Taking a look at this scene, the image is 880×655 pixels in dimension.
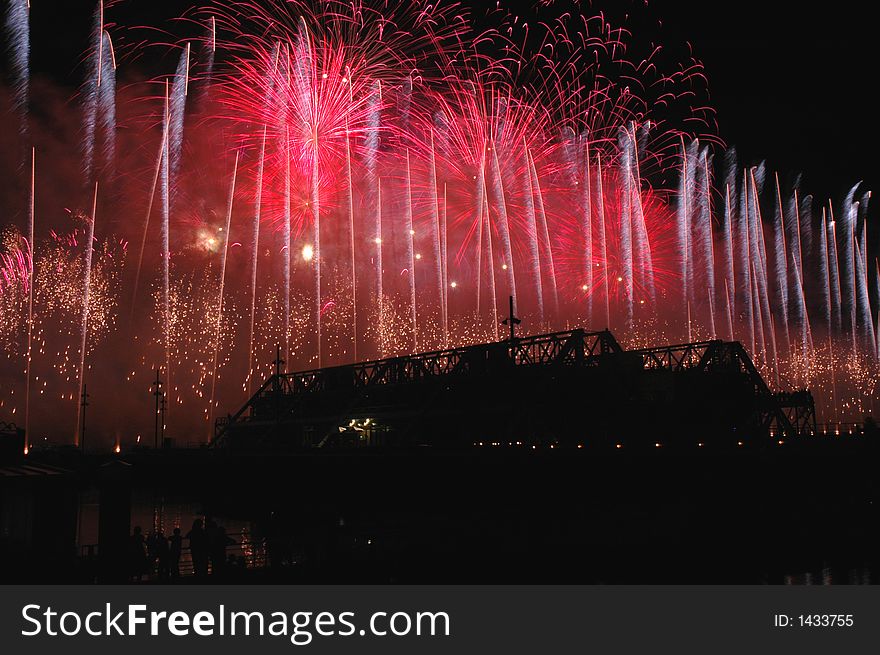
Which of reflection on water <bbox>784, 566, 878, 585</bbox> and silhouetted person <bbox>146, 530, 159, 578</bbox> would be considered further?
reflection on water <bbox>784, 566, 878, 585</bbox>

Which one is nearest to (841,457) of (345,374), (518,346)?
(518,346)

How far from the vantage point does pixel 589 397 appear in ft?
116

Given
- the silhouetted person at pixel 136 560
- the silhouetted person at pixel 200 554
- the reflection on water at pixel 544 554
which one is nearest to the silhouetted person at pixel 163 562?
the silhouetted person at pixel 136 560

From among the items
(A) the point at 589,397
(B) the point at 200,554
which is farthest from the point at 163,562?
(A) the point at 589,397

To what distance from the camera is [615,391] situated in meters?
35.2

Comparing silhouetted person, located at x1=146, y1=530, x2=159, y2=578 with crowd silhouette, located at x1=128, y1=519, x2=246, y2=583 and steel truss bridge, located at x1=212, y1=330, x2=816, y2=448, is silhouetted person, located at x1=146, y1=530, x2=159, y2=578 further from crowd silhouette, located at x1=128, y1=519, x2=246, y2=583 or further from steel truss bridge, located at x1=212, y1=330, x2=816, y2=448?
steel truss bridge, located at x1=212, y1=330, x2=816, y2=448

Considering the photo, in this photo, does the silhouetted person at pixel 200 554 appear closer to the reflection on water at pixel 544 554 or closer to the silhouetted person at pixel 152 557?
the reflection on water at pixel 544 554

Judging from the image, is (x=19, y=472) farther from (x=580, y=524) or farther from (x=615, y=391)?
(x=615, y=391)

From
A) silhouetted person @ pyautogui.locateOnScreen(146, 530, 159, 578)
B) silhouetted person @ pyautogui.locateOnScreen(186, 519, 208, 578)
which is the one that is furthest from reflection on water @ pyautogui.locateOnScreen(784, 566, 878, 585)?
silhouetted person @ pyautogui.locateOnScreen(146, 530, 159, 578)

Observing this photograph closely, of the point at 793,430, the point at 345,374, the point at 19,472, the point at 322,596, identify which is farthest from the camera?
the point at 345,374

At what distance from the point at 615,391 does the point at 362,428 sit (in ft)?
57.8

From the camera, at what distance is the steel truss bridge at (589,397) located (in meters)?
35.2

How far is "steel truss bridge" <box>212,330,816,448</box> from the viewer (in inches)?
1384

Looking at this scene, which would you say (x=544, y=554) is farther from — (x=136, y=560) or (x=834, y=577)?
(x=136, y=560)
